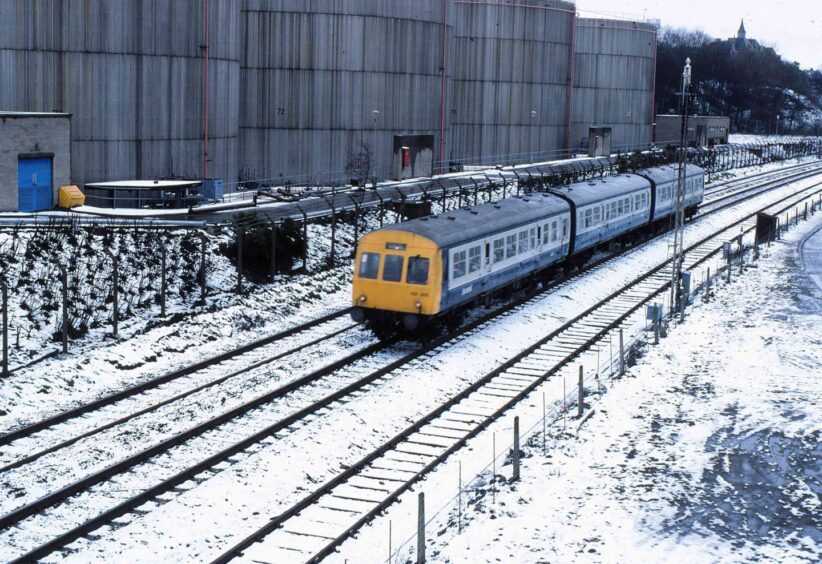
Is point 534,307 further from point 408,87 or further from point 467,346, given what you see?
point 408,87

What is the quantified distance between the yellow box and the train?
17413mm

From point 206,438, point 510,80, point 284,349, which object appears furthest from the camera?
point 510,80

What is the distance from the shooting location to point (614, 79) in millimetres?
91500

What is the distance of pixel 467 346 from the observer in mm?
28156

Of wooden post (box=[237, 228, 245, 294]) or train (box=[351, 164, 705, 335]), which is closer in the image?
train (box=[351, 164, 705, 335])

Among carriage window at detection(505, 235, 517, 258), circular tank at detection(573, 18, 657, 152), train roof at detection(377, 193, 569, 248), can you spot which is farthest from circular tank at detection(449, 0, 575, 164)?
carriage window at detection(505, 235, 517, 258)

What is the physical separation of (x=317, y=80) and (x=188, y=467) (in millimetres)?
40545

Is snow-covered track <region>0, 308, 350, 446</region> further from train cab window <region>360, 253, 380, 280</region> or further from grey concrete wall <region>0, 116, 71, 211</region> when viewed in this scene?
grey concrete wall <region>0, 116, 71, 211</region>

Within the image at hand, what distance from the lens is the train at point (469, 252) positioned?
27.1m

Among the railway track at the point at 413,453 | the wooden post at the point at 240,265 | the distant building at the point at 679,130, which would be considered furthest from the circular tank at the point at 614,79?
the wooden post at the point at 240,265

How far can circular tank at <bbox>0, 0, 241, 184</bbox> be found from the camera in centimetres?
4306

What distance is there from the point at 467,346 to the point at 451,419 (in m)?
6.42

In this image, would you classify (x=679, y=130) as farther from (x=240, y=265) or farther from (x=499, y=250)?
(x=240, y=265)

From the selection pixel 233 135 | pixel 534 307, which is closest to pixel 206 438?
pixel 534 307
